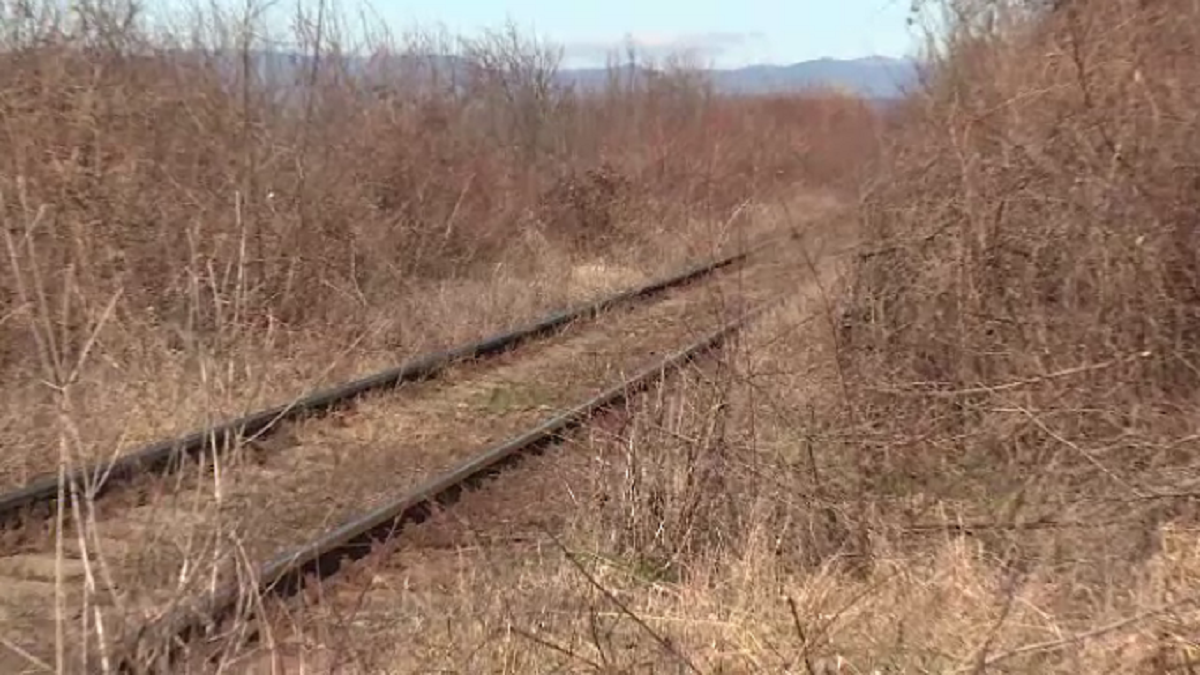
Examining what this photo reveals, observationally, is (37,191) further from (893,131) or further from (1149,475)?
(1149,475)

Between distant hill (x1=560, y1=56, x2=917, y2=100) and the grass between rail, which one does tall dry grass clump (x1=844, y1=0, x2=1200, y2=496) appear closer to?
the grass between rail

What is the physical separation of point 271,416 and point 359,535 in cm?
A: 247

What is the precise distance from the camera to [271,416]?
9.87 meters

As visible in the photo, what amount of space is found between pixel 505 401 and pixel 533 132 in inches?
814

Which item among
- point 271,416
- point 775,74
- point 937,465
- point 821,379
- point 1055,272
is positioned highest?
point 775,74

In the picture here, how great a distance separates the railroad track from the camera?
421 cm

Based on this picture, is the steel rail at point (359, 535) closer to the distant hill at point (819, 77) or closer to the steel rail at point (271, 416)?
the steel rail at point (271, 416)

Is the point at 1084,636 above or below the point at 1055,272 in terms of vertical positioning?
below

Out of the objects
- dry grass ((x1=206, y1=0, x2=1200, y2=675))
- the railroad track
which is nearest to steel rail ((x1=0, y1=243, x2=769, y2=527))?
the railroad track

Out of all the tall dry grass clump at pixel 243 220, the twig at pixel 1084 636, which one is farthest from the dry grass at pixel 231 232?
the twig at pixel 1084 636

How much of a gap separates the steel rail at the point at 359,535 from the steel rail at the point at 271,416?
0.48 m

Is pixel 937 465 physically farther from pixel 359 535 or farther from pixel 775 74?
pixel 775 74

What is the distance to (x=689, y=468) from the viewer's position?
6891 millimetres

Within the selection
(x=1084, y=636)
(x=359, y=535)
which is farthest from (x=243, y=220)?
(x=1084, y=636)
